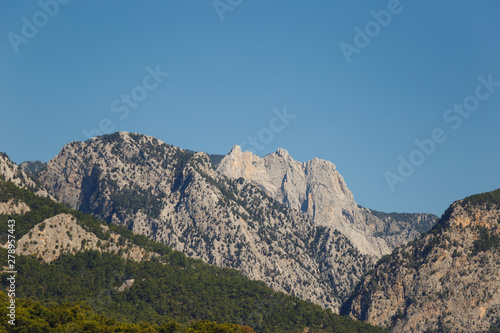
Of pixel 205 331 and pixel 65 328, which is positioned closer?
pixel 65 328

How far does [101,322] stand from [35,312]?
15.5 m

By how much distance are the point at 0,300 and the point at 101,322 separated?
23.9 m

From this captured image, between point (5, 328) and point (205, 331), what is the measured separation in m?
45.4

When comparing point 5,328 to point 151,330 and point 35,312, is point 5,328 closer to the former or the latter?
point 35,312

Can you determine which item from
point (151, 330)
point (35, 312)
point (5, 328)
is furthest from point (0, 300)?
point (151, 330)

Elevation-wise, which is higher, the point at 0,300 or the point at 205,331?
the point at 0,300

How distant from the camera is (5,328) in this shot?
140250 millimetres

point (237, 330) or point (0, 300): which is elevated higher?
point (0, 300)

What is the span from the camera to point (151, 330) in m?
156

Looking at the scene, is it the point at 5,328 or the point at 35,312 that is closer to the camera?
the point at 5,328

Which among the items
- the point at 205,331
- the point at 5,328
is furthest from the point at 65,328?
the point at 205,331

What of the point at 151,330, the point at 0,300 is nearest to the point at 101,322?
the point at 151,330

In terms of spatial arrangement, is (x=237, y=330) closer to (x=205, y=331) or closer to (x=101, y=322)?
(x=205, y=331)

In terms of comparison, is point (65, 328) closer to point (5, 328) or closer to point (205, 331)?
point (5, 328)
